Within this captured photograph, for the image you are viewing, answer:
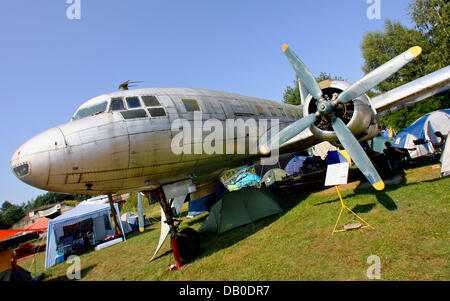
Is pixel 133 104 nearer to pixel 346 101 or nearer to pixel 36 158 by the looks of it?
pixel 36 158

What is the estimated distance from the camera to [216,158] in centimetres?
769

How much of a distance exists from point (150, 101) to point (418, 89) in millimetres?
9524

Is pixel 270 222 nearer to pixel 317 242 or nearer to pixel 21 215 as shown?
pixel 317 242

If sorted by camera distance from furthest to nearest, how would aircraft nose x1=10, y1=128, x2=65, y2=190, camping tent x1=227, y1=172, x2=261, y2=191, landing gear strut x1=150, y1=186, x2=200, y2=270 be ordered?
camping tent x1=227, y1=172, x2=261, y2=191 < landing gear strut x1=150, y1=186, x2=200, y2=270 < aircraft nose x1=10, y1=128, x2=65, y2=190

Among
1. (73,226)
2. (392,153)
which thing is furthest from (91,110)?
(73,226)

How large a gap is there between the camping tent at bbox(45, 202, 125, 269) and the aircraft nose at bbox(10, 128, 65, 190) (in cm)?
1071

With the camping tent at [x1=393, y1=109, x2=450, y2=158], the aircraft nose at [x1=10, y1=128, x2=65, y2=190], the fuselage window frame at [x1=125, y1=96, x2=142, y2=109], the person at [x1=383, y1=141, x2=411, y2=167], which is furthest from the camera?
the camping tent at [x1=393, y1=109, x2=450, y2=158]

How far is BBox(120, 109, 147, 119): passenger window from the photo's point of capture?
5.80 metres

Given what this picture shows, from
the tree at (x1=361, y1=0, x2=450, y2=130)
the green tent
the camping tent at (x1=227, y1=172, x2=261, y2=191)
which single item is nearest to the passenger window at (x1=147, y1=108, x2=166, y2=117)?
the green tent

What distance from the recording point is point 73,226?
647 inches

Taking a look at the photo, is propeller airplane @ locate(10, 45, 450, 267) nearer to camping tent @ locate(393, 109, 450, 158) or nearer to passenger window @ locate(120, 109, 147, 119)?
passenger window @ locate(120, 109, 147, 119)

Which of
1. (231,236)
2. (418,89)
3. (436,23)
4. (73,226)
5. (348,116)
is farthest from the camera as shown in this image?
(436,23)

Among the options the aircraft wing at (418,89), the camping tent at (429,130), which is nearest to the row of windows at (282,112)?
the aircraft wing at (418,89)
